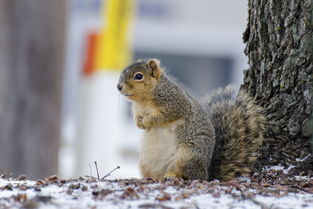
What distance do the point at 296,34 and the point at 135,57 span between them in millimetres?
12182

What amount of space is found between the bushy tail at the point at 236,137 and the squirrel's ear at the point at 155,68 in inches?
16.5

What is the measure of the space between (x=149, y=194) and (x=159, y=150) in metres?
0.87

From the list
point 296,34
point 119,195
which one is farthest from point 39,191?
point 296,34

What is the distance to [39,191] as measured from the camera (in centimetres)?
402

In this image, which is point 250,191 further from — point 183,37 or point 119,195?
point 183,37

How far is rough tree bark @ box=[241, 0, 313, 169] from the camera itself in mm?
4875

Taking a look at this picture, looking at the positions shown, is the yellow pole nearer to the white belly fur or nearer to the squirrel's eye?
the squirrel's eye

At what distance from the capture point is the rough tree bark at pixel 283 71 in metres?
4.88

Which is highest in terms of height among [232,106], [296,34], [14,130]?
[296,34]

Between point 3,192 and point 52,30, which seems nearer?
point 3,192

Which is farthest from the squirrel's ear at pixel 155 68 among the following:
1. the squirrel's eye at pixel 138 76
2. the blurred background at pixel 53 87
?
the blurred background at pixel 53 87

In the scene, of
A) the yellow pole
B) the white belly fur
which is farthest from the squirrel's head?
the yellow pole

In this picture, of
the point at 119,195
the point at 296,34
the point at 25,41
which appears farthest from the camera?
the point at 25,41

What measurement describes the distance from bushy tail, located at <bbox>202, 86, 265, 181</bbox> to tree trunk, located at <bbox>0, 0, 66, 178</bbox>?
3.31 meters
